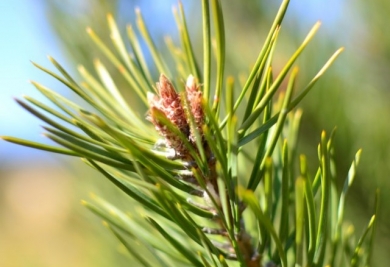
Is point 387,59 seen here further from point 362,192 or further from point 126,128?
point 126,128

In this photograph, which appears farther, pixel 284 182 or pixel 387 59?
pixel 387 59

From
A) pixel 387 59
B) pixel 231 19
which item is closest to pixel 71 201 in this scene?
pixel 231 19

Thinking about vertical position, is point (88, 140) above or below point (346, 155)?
above

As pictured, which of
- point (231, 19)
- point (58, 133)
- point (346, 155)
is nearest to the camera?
point (58, 133)

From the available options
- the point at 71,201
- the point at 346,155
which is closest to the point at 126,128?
the point at 346,155

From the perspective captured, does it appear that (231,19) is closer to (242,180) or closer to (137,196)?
(242,180)

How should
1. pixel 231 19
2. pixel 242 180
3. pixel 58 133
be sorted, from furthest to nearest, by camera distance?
pixel 231 19 < pixel 242 180 < pixel 58 133

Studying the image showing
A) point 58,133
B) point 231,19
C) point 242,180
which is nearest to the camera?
point 58,133

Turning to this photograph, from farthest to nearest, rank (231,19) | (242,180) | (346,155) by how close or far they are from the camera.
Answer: (231,19), (346,155), (242,180)

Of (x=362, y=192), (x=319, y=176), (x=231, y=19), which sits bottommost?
(x=362, y=192)
